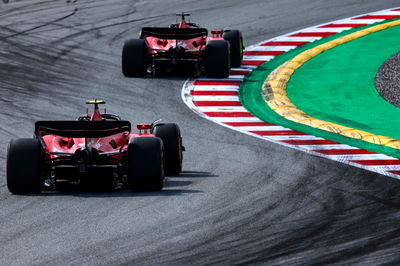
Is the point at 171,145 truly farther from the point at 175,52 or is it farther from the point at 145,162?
the point at 175,52

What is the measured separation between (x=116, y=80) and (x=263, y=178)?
30.1 feet

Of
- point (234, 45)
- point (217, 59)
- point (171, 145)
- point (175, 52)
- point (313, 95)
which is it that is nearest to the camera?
point (171, 145)

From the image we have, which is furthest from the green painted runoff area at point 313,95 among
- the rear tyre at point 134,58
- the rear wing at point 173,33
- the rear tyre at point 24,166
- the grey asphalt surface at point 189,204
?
the rear tyre at point 24,166

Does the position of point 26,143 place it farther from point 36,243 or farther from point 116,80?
point 116,80

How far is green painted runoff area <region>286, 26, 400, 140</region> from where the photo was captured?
21.7 m

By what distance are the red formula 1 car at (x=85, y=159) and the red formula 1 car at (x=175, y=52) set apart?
28.9 ft

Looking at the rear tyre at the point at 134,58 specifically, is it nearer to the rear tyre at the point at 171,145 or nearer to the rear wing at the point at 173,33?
the rear wing at the point at 173,33

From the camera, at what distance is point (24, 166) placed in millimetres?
14883

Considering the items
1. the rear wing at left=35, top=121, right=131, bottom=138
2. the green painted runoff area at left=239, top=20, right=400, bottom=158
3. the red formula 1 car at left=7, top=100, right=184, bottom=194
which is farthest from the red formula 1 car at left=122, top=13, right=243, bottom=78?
the rear wing at left=35, top=121, right=131, bottom=138

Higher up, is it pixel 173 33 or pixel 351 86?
pixel 173 33

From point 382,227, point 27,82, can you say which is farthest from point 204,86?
point 382,227

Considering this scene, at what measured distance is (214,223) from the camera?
44.8 feet

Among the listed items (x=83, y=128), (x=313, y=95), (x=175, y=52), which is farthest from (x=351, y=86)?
(x=83, y=128)

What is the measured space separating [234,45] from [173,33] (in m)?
2.24
